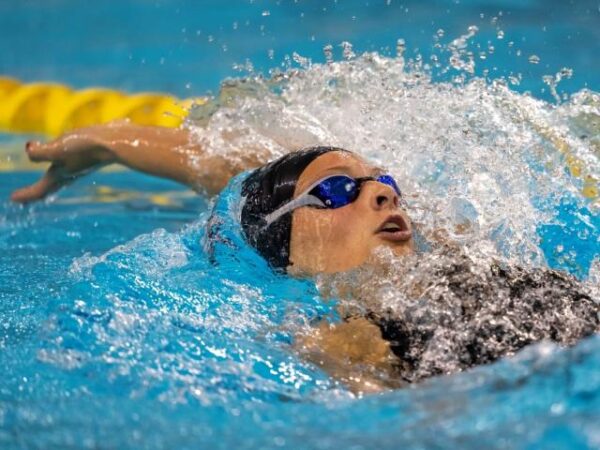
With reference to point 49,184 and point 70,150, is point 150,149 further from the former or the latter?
point 49,184

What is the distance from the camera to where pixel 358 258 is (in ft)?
5.78

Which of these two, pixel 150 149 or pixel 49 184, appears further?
pixel 49 184

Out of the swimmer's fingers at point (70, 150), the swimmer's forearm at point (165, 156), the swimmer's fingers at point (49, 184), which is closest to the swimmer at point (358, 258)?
the swimmer's forearm at point (165, 156)

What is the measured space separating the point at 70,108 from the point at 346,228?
128 inches

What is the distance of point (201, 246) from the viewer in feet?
7.38

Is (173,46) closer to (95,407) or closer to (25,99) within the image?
(25,99)

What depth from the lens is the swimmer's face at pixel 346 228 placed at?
1771 mm

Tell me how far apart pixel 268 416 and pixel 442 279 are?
60 centimetres

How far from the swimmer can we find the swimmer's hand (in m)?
0.73

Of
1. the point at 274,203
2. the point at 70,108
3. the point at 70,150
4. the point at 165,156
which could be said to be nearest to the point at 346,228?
the point at 274,203

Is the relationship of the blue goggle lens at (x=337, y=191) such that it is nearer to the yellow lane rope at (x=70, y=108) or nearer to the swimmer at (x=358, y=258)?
the swimmer at (x=358, y=258)

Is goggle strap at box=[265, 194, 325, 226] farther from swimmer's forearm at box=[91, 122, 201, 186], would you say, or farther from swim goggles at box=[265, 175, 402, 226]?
swimmer's forearm at box=[91, 122, 201, 186]

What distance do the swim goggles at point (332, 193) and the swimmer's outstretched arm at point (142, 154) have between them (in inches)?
28.3

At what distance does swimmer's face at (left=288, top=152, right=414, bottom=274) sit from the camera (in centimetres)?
177
